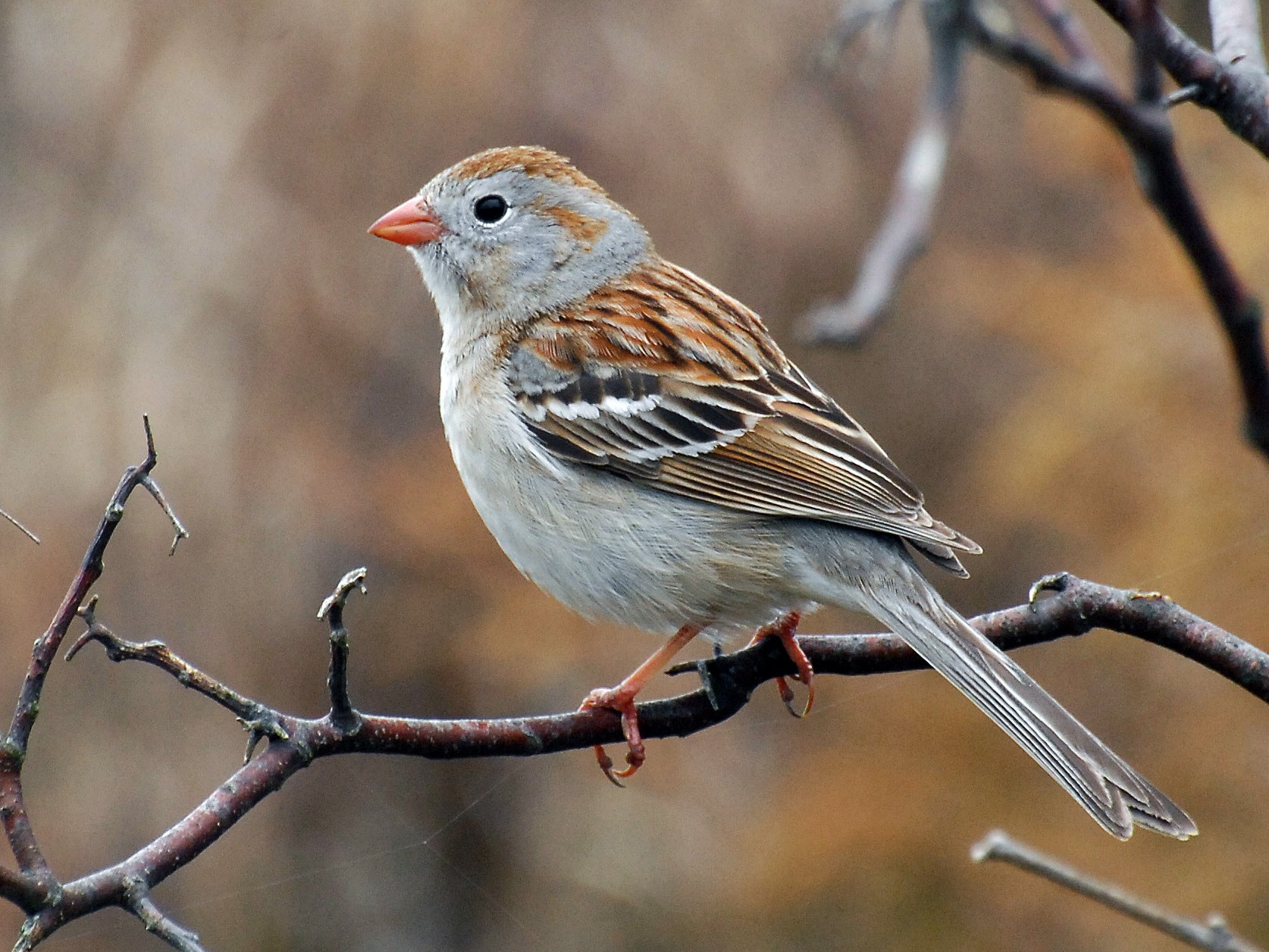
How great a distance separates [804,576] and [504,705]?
3.67m

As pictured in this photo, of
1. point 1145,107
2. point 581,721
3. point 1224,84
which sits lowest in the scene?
point 581,721

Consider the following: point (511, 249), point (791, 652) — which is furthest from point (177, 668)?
point (511, 249)

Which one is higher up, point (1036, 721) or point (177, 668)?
point (1036, 721)

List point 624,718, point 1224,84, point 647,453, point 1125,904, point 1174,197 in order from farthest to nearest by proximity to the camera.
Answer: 1. point 647,453
2. point 624,718
3. point 1125,904
4. point 1224,84
5. point 1174,197

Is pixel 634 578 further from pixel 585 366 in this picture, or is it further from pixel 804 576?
pixel 585 366

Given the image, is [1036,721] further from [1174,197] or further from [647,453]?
[1174,197]

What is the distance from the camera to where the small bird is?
3.29 metres

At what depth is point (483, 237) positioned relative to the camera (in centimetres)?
407

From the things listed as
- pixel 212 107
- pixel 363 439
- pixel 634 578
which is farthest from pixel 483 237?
pixel 212 107

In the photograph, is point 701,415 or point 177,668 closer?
point 177,668

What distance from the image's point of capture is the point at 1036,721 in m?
2.78

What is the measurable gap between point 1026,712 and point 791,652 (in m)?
0.51

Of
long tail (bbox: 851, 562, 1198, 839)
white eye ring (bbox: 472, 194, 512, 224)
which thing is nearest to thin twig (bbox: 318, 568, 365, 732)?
long tail (bbox: 851, 562, 1198, 839)

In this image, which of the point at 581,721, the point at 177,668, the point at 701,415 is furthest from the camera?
the point at 701,415
